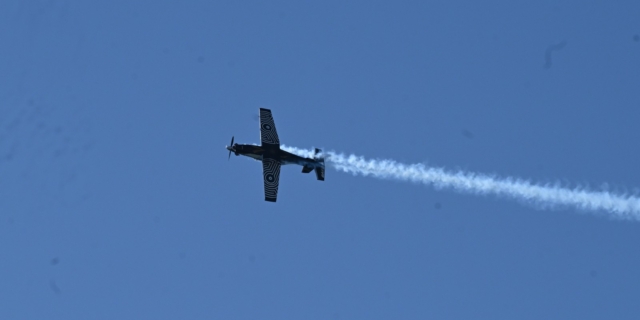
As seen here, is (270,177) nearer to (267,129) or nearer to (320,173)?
(320,173)

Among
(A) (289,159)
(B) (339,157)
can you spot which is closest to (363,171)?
(B) (339,157)

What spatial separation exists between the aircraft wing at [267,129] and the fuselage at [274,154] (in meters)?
0.54

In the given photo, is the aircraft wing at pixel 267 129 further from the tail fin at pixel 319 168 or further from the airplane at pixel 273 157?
the tail fin at pixel 319 168

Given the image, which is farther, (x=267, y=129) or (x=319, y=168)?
(x=267, y=129)

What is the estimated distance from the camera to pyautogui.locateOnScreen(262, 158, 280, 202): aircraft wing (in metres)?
50.1

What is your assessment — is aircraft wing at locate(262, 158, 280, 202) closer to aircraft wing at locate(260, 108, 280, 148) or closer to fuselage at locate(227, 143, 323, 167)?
fuselage at locate(227, 143, 323, 167)

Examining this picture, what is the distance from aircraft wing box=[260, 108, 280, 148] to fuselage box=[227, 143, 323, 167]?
0.54 m

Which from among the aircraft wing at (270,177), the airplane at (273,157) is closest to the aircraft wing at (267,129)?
the airplane at (273,157)

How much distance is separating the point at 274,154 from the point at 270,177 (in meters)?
2.02

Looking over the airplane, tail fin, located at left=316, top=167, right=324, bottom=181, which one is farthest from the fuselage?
tail fin, located at left=316, top=167, right=324, bottom=181

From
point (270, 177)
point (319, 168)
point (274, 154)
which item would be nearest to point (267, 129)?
point (274, 154)

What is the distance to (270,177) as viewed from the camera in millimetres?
50656

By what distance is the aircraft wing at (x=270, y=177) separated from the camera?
50.1 metres

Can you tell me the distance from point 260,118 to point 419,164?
13217 mm
